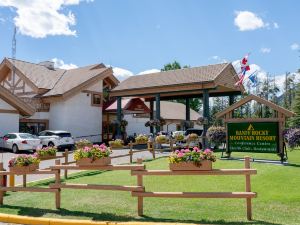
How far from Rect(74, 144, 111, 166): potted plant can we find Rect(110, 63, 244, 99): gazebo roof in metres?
19.4

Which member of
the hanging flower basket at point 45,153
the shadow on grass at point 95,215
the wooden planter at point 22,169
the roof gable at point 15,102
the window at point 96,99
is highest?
the window at point 96,99

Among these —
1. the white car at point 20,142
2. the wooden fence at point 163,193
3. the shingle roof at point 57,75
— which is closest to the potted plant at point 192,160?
→ the wooden fence at point 163,193

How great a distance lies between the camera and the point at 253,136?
17.3 metres

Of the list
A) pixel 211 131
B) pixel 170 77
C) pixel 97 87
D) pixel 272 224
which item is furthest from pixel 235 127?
pixel 97 87

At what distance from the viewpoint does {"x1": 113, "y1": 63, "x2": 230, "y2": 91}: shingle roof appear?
2825 centimetres

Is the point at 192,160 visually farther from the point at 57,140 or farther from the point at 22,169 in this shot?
the point at 57,140

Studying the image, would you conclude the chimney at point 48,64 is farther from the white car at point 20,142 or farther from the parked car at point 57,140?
the white car at point 20,142

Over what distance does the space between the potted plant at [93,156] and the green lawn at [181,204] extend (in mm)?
1112

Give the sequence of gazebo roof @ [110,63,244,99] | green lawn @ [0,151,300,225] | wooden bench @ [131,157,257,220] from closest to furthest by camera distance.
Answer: wooden bench @ [131,157,257,220]
green lawn @ [0,151,300,225]
gazebo roof @ [110,63,244,99]

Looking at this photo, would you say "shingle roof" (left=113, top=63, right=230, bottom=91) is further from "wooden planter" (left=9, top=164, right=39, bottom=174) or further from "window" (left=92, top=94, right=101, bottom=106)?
"wooden planter" (left=9, top=164, right=39, bottom=174)

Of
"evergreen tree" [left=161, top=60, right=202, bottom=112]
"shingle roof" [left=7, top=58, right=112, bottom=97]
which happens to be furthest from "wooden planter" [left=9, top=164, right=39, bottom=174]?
"evergreen tree" [left=161, top=60, right=202, bottom=112]

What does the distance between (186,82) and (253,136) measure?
11.7 m

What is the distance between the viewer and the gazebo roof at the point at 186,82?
27688 millimetres

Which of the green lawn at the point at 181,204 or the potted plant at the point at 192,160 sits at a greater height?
the potted plant at the point at 192,160
